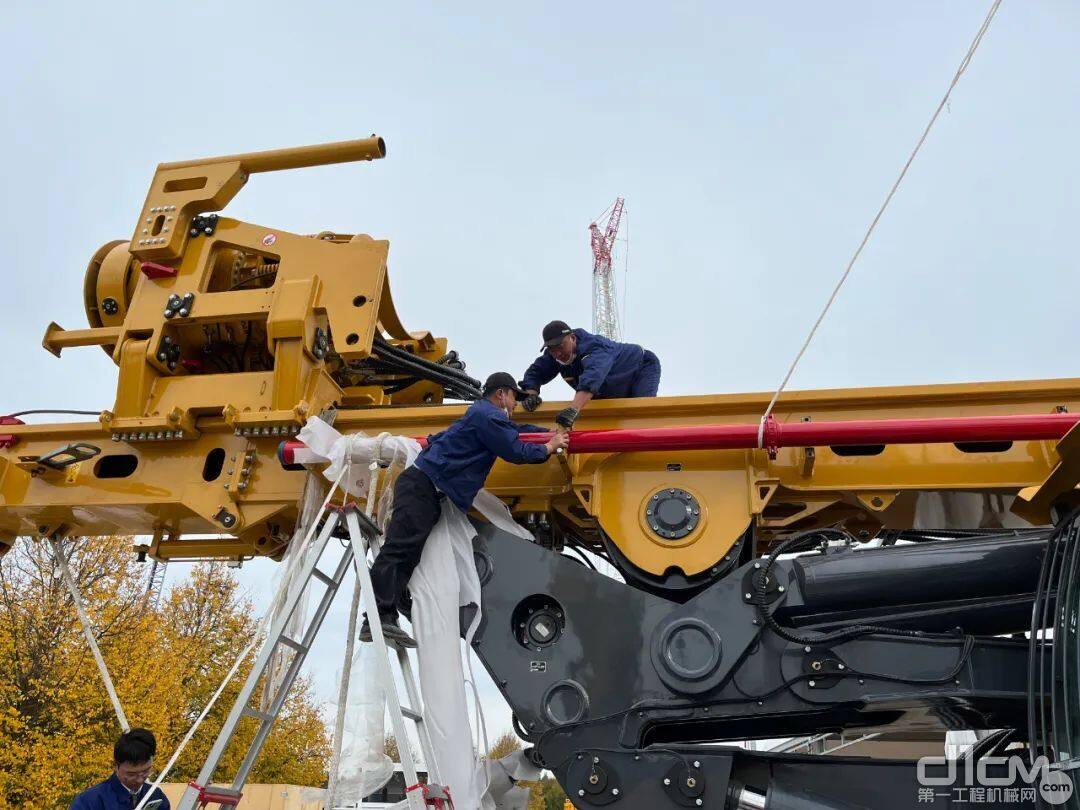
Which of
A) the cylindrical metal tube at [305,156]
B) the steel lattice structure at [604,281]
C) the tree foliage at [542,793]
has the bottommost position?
the tree foliage at [542,793]

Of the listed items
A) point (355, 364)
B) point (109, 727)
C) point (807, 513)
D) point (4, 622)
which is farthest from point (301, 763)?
point (807, 513)

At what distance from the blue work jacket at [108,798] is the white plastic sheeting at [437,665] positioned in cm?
108

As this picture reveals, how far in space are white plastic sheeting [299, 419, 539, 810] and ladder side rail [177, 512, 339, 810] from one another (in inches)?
14.8

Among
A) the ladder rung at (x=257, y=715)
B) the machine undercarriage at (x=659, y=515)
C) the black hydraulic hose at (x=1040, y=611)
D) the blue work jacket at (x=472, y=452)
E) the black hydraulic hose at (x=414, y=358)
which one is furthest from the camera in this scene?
the black hydraulic hose at (x=414, y=358)

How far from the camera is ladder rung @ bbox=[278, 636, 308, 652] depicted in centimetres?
404

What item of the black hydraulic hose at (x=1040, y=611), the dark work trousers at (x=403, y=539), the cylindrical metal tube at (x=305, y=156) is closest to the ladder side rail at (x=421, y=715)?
the dark work trousers at (x=403, y=539)

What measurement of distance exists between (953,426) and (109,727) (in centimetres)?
1530

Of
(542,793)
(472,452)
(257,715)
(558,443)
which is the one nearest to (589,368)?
(558,443)

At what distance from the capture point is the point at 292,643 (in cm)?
410

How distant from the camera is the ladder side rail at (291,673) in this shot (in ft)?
13.1

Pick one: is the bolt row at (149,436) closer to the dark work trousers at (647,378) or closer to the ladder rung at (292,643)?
the ladder rung at (292,643)

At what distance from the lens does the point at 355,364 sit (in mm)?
5508

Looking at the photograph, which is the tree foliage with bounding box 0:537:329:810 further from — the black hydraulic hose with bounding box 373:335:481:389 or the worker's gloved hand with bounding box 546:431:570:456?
the worker's gloved hand with bounding box 546:431:570:456

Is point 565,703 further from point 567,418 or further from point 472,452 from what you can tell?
point 567,418
